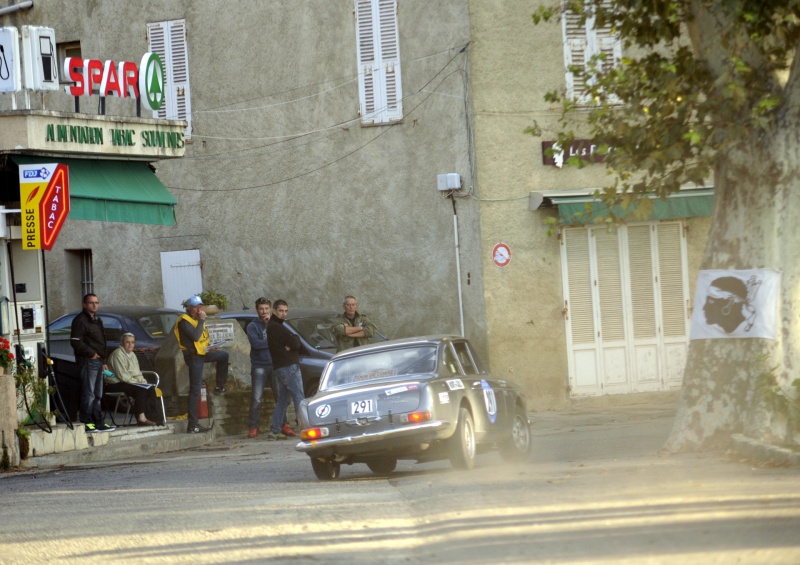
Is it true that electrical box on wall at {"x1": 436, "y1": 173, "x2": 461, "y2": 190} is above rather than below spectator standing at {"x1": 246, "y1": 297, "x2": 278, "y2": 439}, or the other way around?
above

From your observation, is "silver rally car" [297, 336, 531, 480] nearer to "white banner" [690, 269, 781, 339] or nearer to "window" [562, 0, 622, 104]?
"white banner" [690, 269, 781, 339]

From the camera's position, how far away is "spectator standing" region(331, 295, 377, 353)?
20359 millimetres

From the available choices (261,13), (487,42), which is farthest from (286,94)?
(487,42)

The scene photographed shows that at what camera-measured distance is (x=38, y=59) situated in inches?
735

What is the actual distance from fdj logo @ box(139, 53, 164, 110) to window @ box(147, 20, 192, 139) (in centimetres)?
576

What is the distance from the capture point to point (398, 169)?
24891mm

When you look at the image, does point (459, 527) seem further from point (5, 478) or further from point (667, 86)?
point (5, 478)

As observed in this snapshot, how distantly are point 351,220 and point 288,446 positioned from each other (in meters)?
7.57

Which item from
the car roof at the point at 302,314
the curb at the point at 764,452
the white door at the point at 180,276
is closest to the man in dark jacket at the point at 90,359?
the car roof at the point at 302,314

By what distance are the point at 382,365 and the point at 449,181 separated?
10.8m

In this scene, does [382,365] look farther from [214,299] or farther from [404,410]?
[214,299]

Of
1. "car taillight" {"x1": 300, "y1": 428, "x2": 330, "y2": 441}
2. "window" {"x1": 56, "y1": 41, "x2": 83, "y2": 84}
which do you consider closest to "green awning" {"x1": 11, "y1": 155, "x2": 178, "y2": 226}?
"car taillight" {"x1": 300, "y1": 428, "x2": 330, "y2": 441}

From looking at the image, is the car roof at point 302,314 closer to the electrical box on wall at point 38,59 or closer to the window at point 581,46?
the electrical box on wall at point 38,59

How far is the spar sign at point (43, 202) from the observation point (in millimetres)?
17750
